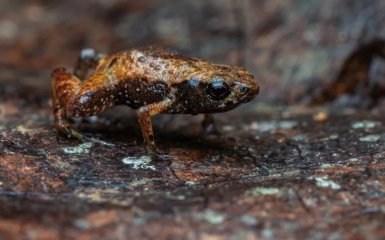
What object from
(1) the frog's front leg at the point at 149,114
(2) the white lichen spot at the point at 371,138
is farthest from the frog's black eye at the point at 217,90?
(2) the white lichen spot at the point at 371,138

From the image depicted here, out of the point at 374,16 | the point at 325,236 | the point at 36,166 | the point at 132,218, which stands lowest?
the point at 325,236

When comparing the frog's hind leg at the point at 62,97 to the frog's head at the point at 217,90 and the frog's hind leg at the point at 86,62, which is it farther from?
the frog's head at the point at 217,90

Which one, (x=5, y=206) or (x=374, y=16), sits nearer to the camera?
(x=5, y=206)

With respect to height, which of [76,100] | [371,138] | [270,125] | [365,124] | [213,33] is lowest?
[371,138]

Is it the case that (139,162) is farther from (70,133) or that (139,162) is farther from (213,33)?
(213,33)

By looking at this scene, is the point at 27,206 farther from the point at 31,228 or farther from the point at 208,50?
the point at 208,50

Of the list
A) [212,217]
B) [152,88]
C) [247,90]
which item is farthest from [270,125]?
[212,217]

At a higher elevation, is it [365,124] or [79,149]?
[79,149]

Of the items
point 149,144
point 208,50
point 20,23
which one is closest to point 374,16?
point 208,50
